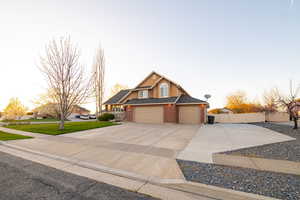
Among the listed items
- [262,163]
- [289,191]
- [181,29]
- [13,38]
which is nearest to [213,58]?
[181,29]

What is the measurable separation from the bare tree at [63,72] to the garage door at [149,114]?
836 centimetres

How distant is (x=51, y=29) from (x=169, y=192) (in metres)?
14.9

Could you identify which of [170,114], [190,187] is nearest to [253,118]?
[170,114]

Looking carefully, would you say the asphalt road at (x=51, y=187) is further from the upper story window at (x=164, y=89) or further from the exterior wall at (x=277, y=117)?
the exterior wall at (x=277, y=117)

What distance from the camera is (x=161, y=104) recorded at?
16.2 m

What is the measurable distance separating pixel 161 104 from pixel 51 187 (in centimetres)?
1410

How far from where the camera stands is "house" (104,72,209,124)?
15.6 meters

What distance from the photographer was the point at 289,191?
2469mm

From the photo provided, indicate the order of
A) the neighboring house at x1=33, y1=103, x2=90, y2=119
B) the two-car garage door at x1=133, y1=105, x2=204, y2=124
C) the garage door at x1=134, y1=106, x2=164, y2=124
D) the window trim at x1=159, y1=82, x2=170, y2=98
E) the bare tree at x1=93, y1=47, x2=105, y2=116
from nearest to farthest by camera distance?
the neighboring house at x1=33, y1=103, x2=90, y2=119 < the two-car garage door at x1=133, y1=105, x2=204, y2=124 < the garage door at x1=134, y1=106, x2=164, y2=124 < the window trim at x1=159, y1=82, x2=170, y2=98 < the bare tree at x1=93, y1=47, x2=105, y2=116

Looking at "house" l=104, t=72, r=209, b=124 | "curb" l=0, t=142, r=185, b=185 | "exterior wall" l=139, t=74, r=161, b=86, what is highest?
"exterior wall" l=139, t=74, r=161, b=86

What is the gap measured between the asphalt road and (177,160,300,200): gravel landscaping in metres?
1.65

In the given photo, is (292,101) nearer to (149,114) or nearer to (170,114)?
(170,114)

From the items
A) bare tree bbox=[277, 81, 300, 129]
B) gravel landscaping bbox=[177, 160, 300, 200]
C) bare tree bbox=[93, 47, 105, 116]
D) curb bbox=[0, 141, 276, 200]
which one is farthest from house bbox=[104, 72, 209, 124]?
curb bbox=[0, 141, 276, 200]

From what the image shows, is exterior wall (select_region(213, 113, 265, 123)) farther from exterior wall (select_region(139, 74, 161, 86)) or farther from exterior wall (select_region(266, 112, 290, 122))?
exterior wall (select_region(139, 74, 161, 86))
